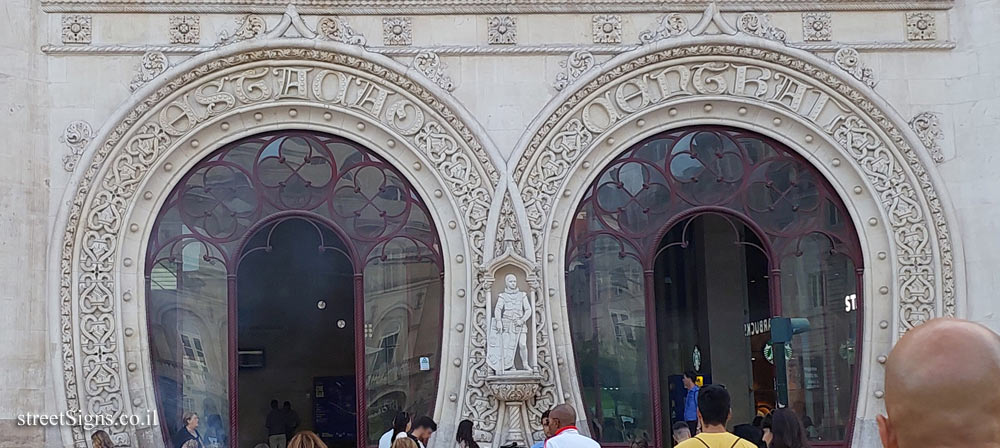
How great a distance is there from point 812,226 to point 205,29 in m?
7.88

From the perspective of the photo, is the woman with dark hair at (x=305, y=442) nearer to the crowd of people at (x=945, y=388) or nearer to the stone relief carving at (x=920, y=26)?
the crowd of people at (x=945, y=388)

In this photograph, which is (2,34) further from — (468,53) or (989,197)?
(989,197)

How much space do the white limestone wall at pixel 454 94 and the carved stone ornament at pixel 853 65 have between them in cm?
12

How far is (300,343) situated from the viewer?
23.0m

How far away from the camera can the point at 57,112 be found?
1523 centimetres

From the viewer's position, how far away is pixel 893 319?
51.1 feet

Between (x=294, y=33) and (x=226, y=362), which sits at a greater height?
(x=294, y=33)

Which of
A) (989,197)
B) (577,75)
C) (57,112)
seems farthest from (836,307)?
(57,112)

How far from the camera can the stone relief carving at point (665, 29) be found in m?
15.9

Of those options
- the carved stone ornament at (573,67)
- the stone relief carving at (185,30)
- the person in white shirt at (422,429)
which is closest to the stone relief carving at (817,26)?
the carved stone ornament at (573,67)

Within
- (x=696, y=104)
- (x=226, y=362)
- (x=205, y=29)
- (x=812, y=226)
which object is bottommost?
(x=226, y=362)

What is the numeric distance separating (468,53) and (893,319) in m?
6.12

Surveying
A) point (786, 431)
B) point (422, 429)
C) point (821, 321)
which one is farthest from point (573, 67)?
point (786, 431)

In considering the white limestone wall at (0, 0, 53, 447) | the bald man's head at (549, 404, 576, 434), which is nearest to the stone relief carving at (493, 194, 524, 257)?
the white limestone wall at (0, 0, 53, 447)
